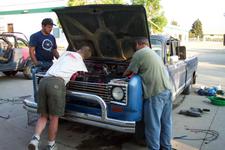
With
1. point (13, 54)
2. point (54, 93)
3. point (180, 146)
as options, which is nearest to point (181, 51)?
point (180, 146)

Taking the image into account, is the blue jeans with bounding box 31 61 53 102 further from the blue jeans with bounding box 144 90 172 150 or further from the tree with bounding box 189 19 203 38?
the tree with bounding box 189 19 203 38

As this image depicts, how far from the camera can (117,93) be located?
13.6 feet

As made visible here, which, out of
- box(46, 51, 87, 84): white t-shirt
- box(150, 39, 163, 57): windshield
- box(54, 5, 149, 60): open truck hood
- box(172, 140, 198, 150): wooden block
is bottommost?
box(172, 140, 198, 150): wooden block

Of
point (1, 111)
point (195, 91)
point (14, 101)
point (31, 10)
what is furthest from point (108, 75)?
point (31, 10)

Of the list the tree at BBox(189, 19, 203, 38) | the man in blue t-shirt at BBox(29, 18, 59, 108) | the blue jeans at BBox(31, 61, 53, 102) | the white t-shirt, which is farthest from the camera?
the tree at BBox(189, 19, 203, 38)

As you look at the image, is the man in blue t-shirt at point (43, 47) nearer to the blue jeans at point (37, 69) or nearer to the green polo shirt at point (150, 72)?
the blue jeans at point (37, 69)

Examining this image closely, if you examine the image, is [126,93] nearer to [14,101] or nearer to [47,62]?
[47,62]

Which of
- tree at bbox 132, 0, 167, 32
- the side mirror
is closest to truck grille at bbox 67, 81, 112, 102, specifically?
the side mirror

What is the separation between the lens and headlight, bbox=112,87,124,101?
4.09 metres

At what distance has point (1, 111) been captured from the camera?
265 inches

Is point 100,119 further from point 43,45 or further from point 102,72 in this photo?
point 43,45

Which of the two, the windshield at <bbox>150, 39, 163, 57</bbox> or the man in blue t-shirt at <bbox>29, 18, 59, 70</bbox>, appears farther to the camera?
the windshield at <bbox>150, 39, 163, 57</bbox>

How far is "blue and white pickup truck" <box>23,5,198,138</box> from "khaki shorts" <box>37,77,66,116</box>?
24cm

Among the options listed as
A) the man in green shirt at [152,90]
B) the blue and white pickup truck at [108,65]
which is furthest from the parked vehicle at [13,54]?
the man in green shirt at [152,90]
